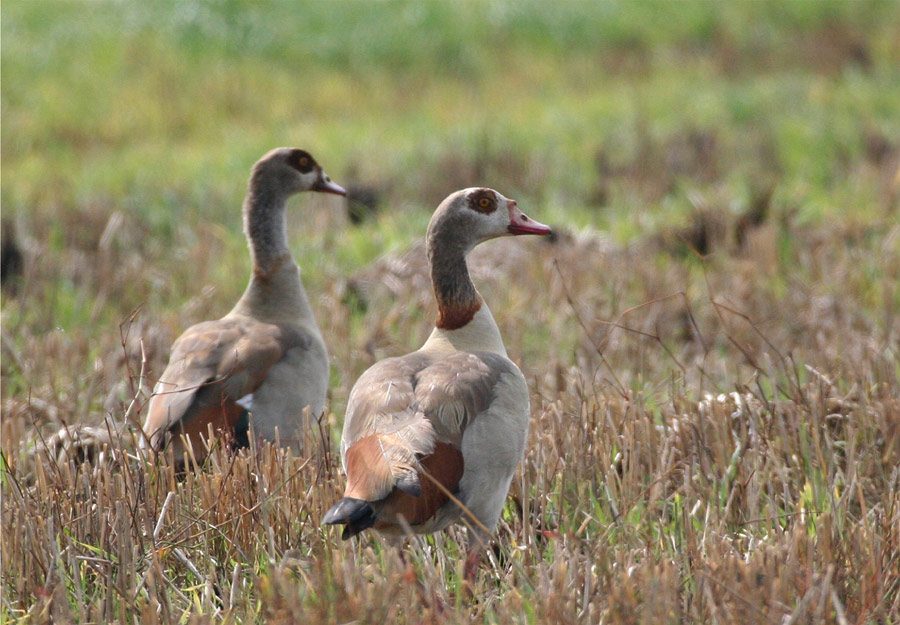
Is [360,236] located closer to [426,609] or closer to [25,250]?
[25,250]

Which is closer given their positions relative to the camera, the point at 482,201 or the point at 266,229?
the point at 482,201

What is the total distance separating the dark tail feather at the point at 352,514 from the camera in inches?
112

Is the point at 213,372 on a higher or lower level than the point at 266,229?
lower

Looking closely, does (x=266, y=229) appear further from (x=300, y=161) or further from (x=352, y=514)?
(x=352, y=514)

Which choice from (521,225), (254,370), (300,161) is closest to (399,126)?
(300,161)

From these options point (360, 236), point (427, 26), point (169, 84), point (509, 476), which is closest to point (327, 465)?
point (509, 476)

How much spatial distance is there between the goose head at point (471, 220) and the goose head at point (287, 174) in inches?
60.4

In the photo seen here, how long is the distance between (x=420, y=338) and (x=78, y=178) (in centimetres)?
626

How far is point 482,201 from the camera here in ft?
13.2

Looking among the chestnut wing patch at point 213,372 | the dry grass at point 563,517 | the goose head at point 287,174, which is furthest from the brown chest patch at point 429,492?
the goose head at point 287,174

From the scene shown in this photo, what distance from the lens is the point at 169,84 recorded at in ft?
47.5

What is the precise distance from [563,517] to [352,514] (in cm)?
83

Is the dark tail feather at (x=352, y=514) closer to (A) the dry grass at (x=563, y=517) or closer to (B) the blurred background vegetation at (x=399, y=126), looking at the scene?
(A) the dry grass at (x=563, y=517)

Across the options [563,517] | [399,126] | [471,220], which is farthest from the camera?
[399,126]
